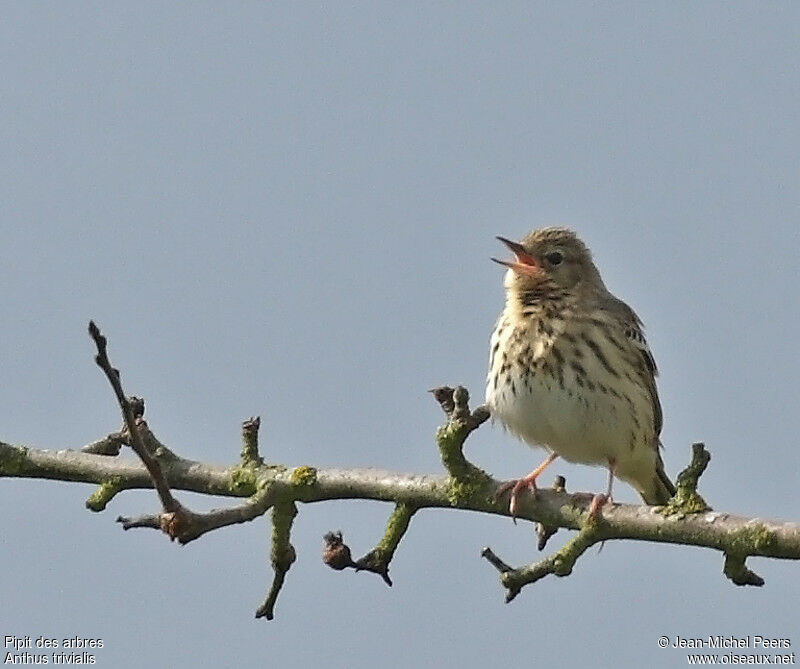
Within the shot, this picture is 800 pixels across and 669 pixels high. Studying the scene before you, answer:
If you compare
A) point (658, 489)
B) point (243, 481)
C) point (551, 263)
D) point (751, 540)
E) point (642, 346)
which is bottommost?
point (751, 540)

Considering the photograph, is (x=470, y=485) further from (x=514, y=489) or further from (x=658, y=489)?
(x=658, y=489)

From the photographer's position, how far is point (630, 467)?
941cm

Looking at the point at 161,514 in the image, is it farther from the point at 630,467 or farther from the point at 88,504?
the point at 630,467

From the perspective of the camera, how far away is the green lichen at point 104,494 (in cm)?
705

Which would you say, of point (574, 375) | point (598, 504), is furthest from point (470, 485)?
point (574, 375)

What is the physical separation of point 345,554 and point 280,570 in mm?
432

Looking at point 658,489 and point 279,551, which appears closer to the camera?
point 279,551

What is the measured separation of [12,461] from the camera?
23.9 ft

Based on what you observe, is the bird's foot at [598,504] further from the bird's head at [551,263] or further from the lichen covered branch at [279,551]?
the bird's head at [551,263]

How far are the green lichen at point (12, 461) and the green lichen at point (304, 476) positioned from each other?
150cm

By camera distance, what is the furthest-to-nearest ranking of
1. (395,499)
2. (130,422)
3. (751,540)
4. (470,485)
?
(395,499), (470,485), (751,540), (130,422)

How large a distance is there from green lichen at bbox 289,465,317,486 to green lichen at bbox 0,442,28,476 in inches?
59.2

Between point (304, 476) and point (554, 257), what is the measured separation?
3806 millimetres

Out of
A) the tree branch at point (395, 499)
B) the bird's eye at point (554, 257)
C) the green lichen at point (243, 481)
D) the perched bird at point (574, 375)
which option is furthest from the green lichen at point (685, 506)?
the bird's eye at point (554, 257)
